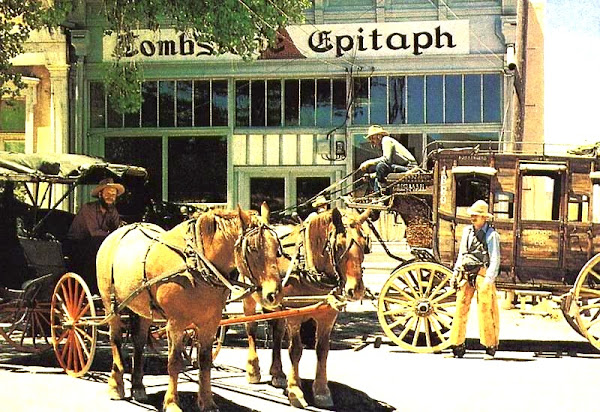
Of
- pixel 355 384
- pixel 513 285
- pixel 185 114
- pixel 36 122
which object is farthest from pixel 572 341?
pixel 36 122

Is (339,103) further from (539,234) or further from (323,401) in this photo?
(323,401)

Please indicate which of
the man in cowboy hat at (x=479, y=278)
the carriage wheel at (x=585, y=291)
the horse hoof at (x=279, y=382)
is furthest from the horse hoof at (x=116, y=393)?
the carriage wheel at (x=585, y=291)

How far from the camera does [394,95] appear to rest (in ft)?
57.1

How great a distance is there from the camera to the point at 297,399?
7.15 metres

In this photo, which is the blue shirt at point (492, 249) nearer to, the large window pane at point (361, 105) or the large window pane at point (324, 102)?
the large window pane at point (361, 105)

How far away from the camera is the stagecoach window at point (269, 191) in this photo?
1792cm

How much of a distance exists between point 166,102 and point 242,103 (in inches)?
60.9

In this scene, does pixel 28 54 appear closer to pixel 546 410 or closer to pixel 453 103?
pixel 453 103

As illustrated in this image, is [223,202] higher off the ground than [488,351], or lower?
higher

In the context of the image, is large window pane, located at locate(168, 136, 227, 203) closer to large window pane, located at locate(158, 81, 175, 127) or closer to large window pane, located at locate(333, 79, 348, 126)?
large window pane, located at locate(158, 81, 175, 127)

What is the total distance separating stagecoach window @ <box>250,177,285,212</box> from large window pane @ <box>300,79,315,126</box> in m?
1.26

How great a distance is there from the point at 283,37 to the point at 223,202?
11.2ft

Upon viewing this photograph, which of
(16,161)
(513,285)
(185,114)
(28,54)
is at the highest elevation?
(28,54)

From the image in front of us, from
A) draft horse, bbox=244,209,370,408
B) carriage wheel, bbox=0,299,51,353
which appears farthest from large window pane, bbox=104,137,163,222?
draft horse, bbox=244,209,370,408
